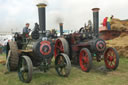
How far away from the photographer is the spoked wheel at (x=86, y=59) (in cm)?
452

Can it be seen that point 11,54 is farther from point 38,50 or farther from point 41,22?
Result: point 41,22

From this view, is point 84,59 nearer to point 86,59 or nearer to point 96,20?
point 86,59

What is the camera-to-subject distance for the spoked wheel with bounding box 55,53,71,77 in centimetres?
378

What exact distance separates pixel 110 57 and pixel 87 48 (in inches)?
33.7

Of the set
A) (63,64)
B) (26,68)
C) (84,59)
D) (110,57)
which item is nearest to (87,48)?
(84,59)

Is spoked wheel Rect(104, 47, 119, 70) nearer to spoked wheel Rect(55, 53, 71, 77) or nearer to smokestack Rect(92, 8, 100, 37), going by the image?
smokestack Rect(92, 8, 100, 37)

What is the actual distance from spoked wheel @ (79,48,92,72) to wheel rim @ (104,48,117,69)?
2.69 feet

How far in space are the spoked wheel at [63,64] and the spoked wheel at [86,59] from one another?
84cm

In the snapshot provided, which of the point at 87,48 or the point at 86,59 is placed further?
the point at 87,48

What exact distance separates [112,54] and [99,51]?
0.46 meters

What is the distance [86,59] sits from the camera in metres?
4.79

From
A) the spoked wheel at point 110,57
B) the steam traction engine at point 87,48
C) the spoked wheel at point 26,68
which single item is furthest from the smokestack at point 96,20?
the spoked wheel at point 26,68

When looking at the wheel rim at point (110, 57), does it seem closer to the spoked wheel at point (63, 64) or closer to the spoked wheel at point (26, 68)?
the spoked wheel at point (63, 64)

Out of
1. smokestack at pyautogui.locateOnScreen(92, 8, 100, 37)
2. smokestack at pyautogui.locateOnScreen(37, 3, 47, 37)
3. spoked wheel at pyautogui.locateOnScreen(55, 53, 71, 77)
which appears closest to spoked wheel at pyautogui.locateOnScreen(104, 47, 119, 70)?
smokestack at pyautogui.locateOnScreen(92, 8, 100, 37)
